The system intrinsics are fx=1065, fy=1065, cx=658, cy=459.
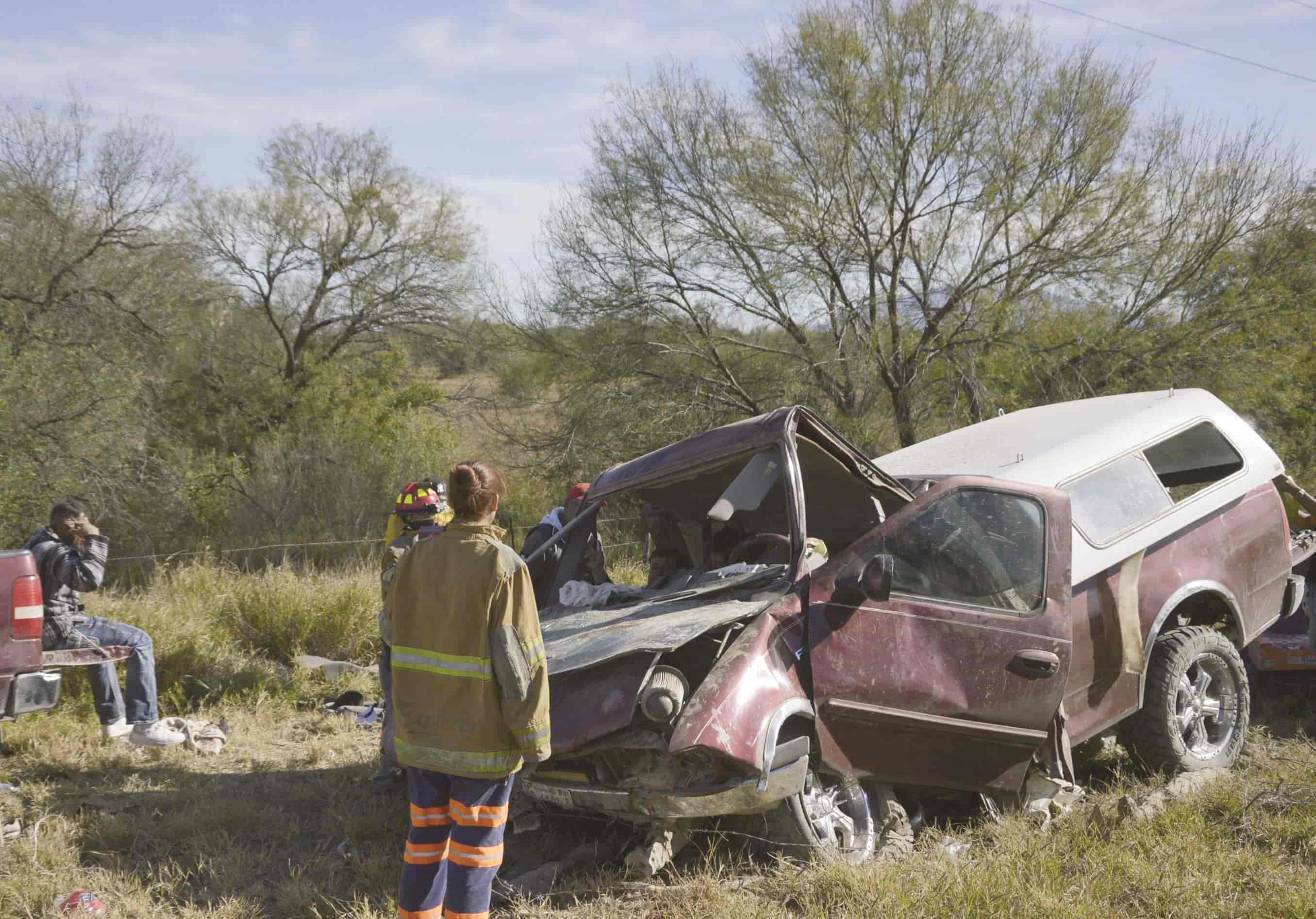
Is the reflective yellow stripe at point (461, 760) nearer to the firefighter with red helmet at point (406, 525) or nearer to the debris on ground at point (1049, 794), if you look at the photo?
the firefighter with red helmet at point (406, 525)

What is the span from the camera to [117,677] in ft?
22.9

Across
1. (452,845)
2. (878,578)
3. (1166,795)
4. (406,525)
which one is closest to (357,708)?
(406,525)

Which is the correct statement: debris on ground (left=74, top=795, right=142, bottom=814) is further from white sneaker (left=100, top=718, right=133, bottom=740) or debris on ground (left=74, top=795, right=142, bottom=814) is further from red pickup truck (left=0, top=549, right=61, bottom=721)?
white sneaker (left=100, top=718, right=133, bottom=740)

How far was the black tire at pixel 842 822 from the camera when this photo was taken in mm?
4191

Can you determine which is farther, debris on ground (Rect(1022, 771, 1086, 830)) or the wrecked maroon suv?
debris on ground (Rect(1022, 771, 1086, 830))

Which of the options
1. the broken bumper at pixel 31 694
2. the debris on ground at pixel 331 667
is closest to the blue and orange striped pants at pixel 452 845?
the broken bumper at pixel 31 694

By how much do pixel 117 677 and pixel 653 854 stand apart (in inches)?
179

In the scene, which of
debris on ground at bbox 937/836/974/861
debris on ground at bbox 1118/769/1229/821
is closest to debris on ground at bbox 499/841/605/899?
debris on ground at bbox 937/836/974/861

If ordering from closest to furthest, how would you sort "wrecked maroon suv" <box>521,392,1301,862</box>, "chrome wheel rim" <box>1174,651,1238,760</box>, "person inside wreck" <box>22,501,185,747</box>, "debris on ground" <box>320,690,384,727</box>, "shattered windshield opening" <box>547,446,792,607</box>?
"wrecked maroon suv" <box>521,392,1301,862</box>, "shattered windshield opening" <box>547,446,792,607</box>, "chrome wheel rim" <box>1174,651,1238,760</box>, "person inside wreck" <box>22,501,185,747</box>, "debris on ground" <box>320,690,384,727</box>

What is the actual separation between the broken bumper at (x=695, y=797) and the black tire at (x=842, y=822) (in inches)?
6.2

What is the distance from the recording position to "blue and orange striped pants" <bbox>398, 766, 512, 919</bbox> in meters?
3.39

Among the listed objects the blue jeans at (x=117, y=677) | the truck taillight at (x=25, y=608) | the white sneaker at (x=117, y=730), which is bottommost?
the white sneaker at (x=117, y=730)

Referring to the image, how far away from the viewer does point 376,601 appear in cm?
945

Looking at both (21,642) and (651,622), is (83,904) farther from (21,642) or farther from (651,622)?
(651,622)
